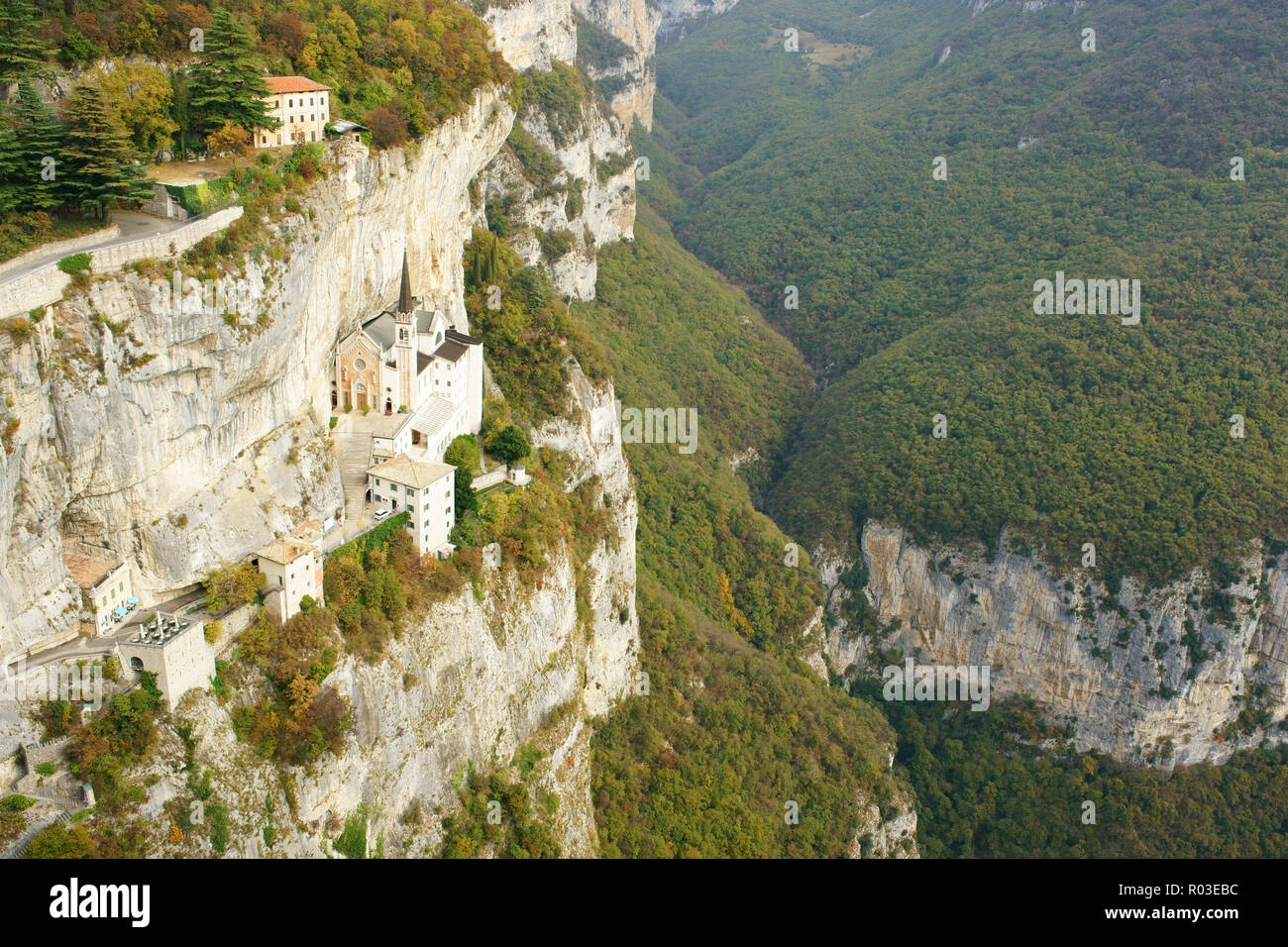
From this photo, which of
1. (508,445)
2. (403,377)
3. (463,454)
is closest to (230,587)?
(403,377)

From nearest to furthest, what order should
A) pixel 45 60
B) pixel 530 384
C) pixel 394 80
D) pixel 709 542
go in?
pixel 45 60, pixel 394 80, pixel 530 384, pixel 709 542

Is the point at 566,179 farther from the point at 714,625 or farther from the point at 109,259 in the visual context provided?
the point at 109,259

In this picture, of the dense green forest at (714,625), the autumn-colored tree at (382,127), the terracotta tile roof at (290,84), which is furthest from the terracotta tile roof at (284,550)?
the dense green forest at (714,625)

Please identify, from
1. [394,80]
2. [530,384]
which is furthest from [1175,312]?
[394,80]

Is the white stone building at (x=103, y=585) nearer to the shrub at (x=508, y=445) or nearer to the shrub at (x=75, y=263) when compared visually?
the shrub at (x=75, y=263)

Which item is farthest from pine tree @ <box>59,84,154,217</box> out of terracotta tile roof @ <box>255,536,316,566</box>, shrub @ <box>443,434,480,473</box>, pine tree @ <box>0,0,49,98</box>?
shrub @ <box>443,434,480,473</box>

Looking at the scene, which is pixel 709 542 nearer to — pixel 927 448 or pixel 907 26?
pixel 927 448
